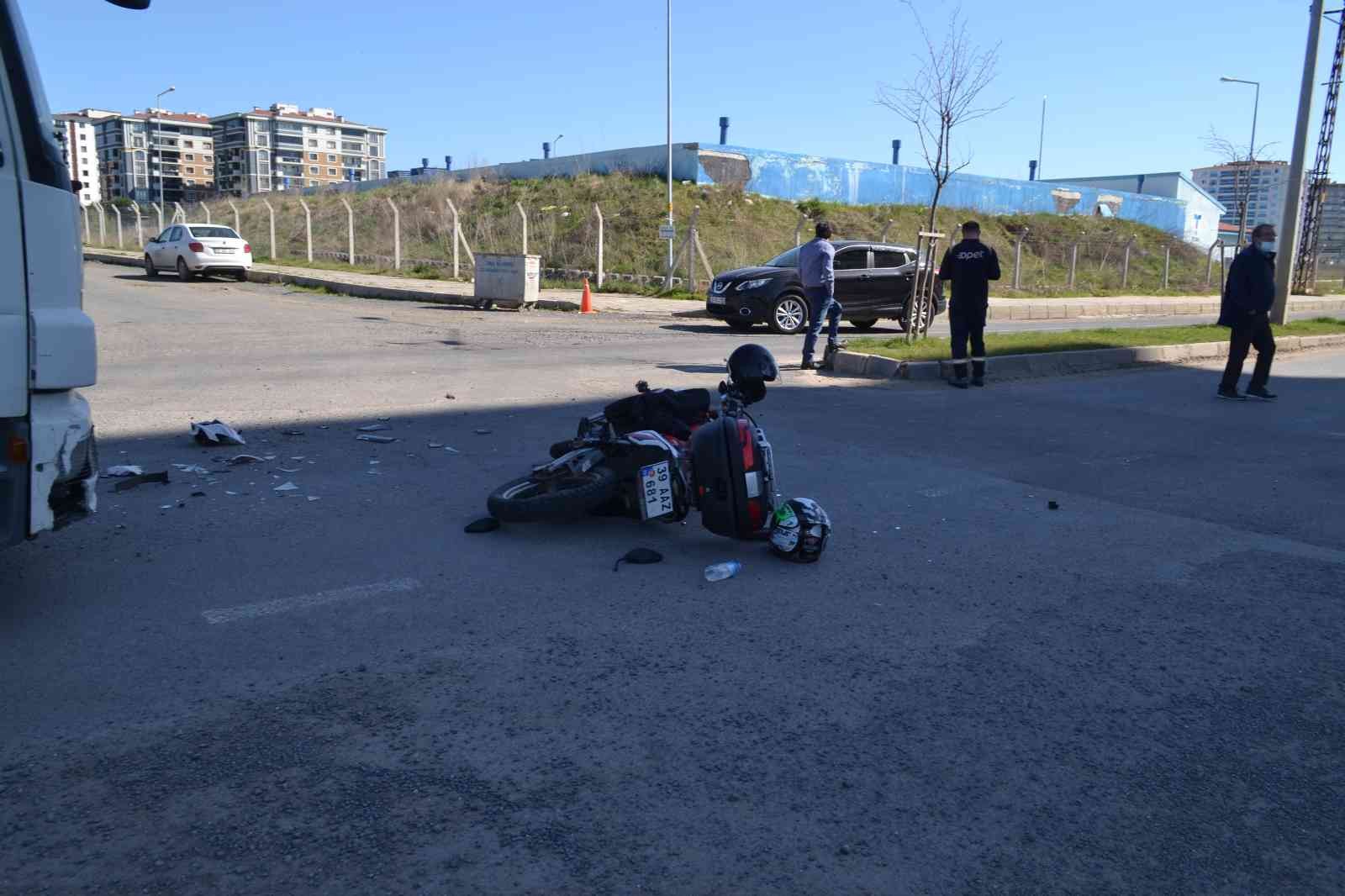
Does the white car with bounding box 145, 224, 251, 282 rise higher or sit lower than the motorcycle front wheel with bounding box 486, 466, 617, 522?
higher

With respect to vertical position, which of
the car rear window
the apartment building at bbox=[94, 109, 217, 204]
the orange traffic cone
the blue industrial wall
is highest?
the apartment building at bbox=[94, 109, 217, 204]

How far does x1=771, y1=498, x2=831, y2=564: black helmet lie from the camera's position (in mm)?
5160

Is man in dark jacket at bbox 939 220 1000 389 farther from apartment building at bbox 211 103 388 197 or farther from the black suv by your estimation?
apartment building at bbox 211 103 388 197

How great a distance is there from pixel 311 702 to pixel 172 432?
206 inches

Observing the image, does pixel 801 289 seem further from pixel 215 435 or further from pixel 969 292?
pixel 215 435

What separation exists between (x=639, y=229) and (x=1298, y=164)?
63.1ft

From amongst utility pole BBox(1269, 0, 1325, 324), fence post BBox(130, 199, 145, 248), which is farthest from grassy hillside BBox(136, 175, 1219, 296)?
utility pole BBox(1269, 0, 1325, 324)

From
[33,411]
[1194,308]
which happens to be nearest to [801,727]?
[33,411]

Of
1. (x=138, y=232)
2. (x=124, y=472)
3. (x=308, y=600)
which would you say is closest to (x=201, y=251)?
(x=138, y=232)

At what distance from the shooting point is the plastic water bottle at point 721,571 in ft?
16.2

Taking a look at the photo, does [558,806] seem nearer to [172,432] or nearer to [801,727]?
[801,727]

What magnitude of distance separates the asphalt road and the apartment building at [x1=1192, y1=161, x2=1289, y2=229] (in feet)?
34.6

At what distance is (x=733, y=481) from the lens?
5219mm

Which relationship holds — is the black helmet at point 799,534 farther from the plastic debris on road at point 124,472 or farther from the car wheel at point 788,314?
the car wheel at point 788,314
